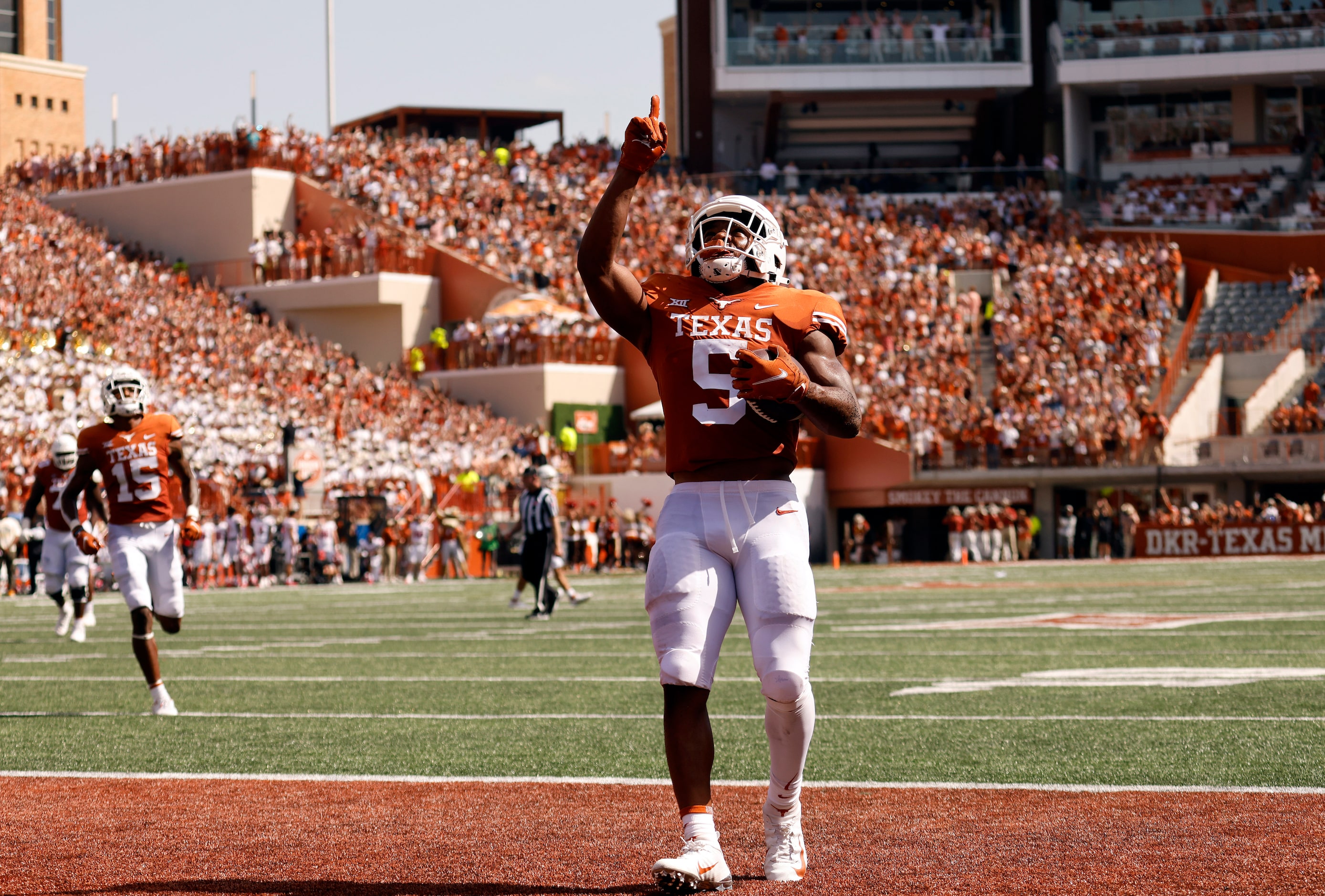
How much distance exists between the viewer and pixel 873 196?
47781mm

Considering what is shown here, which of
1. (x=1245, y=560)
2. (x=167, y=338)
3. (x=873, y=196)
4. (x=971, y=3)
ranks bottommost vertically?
(x=1245, y=560)

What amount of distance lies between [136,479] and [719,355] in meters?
5.94

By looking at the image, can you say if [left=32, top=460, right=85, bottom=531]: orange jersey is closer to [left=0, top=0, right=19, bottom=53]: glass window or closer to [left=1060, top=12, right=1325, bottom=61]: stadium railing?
[left=1060, top=12, right=1325, bottom=61]: stadium railing

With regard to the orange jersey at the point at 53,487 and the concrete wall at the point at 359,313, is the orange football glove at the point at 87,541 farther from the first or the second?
the concrete wall at the point at 359,313

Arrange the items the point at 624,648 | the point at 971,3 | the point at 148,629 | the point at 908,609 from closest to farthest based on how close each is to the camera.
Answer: the point at 148,629, the point at 624,648, the point at 908,609, the point at 971,3

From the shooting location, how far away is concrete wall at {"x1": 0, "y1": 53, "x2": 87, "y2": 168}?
282 feet

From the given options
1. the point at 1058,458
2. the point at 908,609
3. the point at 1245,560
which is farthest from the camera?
the point at 1058,458

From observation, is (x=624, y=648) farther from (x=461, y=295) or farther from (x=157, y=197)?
(x=157, y=197)

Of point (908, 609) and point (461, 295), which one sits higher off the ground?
point (461, 295)

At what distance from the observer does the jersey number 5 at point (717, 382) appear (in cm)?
514

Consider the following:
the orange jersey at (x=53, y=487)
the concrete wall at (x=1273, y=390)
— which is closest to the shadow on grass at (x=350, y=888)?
the orange jersey at (x=53, y=487)

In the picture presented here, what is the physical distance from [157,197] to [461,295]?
958 cm

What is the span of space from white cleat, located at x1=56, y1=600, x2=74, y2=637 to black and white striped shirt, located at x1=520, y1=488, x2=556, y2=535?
15.5ft

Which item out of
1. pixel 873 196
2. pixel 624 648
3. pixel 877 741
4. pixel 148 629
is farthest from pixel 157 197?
pixel 877 741
